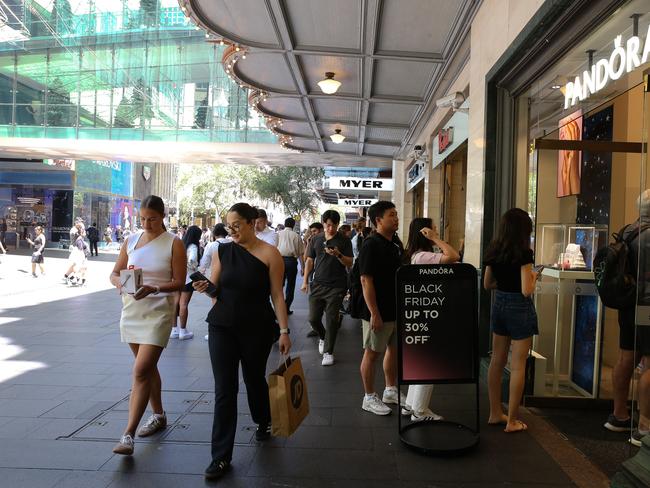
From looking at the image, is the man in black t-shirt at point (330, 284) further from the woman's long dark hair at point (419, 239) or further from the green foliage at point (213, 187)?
the green foliage at point (213, 187)

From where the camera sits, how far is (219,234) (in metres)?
8.59

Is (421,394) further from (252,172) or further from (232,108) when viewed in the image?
(252,172)

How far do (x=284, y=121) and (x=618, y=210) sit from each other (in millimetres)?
8495

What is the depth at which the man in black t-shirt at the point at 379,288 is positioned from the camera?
459 cm

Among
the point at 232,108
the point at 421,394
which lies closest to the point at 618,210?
the point at 421,394

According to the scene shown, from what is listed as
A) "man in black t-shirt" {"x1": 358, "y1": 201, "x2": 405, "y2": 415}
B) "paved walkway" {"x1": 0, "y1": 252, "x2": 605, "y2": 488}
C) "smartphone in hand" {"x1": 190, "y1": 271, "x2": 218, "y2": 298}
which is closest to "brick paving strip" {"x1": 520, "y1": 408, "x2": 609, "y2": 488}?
"paved walkway" {"x1": 0, "y1": 252, "x2": 605, "y2": 488}

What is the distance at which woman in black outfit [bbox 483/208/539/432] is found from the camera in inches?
165

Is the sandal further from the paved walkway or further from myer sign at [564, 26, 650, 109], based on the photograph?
myer sign at [564, 26, 650, 109]

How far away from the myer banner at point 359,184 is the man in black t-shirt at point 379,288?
13203mm

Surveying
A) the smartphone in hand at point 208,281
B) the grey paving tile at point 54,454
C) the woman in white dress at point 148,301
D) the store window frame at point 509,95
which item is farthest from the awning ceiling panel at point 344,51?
the grey paving tile at point 54,454

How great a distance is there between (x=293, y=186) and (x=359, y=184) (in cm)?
1933

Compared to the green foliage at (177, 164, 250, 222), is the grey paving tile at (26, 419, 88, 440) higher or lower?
lower

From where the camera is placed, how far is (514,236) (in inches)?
166

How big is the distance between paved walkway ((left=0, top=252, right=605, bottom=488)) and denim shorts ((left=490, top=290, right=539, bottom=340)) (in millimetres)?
824
